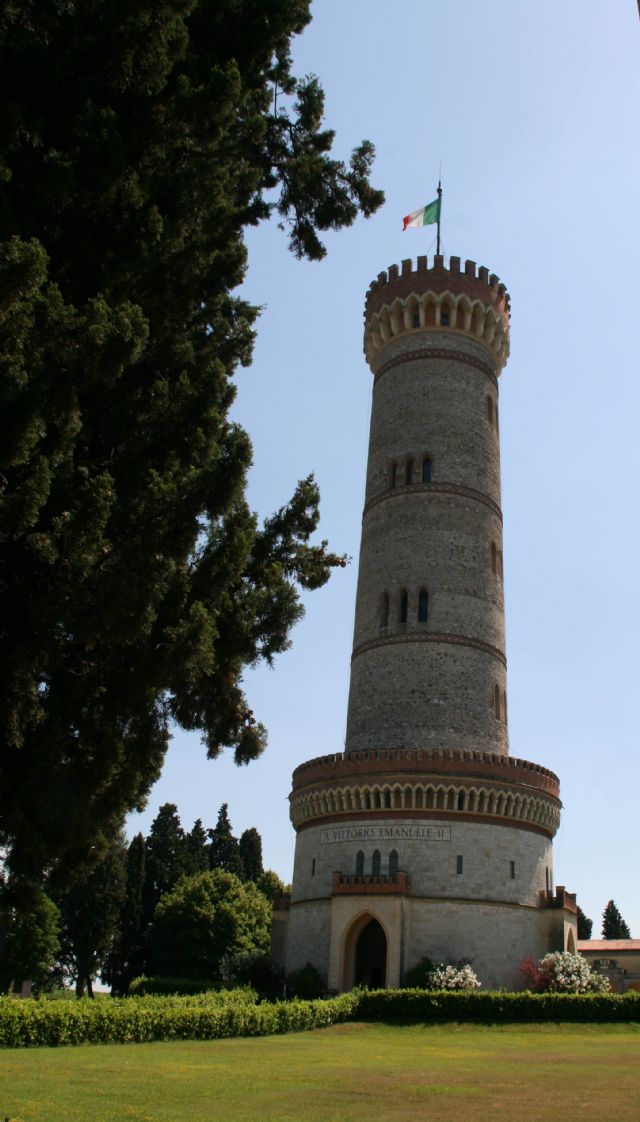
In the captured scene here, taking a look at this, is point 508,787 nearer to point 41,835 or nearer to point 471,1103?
point 471,1103

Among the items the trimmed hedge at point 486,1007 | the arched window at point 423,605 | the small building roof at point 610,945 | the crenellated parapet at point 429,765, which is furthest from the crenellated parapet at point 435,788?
the small building roof at point 610,945

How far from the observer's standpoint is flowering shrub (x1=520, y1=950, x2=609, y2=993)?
105ft

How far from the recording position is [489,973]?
109ft

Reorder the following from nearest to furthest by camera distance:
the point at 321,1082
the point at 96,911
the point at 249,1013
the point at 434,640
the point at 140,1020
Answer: the point at 321,1082 → the point at 140,1020 → the point at 249,1013 → the point at 434,640 → the point at 96,911

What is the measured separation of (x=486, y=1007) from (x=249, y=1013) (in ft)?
26.2

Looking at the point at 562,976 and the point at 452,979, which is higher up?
the point at 562,976

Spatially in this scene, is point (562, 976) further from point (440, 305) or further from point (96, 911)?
point (96, 911)

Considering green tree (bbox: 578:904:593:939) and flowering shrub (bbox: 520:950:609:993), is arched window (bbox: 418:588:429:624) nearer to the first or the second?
flowering shrub (bbox: 520:950:609:993)

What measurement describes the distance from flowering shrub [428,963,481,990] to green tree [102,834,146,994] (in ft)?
106

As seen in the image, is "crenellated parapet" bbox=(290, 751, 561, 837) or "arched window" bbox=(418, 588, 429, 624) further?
"arched window" bbox=(418, 588, 429, 624)

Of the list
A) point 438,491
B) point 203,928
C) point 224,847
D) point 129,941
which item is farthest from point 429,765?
point 224,847

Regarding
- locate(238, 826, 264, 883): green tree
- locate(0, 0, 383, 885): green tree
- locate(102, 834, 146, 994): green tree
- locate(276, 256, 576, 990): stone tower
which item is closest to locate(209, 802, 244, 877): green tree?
locate(238, 826, 264, 883): green tree

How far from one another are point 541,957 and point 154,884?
35.9 m

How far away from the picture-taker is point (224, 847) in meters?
78.4
